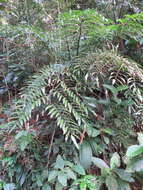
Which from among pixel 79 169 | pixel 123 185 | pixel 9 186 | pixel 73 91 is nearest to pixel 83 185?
pixel 79 169

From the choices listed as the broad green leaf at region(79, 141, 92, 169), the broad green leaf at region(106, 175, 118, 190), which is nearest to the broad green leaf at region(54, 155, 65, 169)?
the broad green leaf at region(79, 141, 92, 169)

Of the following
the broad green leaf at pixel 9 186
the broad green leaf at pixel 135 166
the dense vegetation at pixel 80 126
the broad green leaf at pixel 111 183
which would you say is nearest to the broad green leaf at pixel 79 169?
the dense vegetation at pixel 80 126

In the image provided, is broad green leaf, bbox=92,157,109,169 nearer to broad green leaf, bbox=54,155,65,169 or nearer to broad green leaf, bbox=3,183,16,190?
broad green leaf, bbox=54,155,65,169

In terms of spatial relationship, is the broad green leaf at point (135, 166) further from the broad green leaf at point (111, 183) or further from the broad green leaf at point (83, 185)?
the broad green leaf at point (83, 185)

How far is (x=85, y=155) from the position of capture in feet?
3.04

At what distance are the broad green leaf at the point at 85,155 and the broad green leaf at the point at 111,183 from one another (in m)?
0.13

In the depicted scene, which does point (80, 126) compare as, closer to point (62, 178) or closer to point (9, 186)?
point (62, 178)

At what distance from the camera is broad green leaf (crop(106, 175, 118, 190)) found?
2.70 feet

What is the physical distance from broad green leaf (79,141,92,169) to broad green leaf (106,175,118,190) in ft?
0.41

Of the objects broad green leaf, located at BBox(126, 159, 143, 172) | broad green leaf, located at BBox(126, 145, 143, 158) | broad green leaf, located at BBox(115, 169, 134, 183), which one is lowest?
broad green leaf, located at BBox(115, 169, 134, 183)

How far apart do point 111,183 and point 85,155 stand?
193mm

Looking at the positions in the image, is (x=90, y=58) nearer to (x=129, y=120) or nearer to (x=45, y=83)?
(x=45, y=83)

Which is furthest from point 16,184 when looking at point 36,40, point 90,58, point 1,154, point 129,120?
point 36,40

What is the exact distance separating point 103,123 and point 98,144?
14 centimetres
